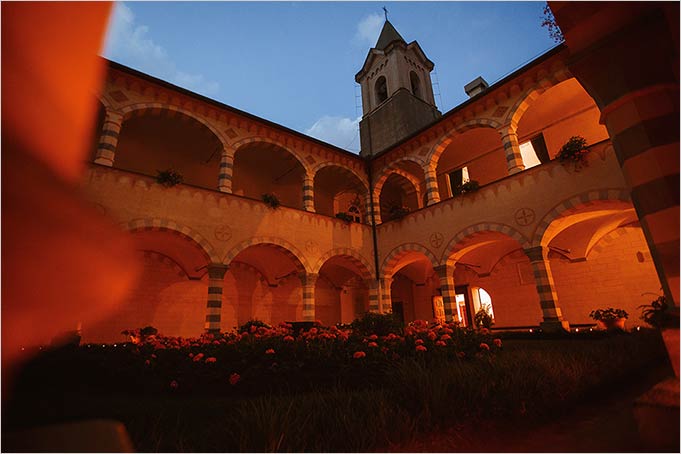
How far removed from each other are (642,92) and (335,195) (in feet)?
47.7

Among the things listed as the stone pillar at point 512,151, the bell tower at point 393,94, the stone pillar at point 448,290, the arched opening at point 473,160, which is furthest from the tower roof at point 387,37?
the stone pillar at point 448,290

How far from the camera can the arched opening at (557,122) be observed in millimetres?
10820

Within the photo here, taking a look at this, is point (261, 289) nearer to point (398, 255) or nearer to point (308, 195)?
point (308, 195)

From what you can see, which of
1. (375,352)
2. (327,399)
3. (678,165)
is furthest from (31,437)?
(375,352)

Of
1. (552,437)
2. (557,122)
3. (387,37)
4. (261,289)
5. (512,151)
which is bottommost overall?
(552,437)

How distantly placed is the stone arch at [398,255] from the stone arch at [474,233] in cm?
52

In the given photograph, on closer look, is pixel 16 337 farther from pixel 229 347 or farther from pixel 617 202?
pixel 617 202

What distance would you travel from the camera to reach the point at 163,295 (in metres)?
11.8

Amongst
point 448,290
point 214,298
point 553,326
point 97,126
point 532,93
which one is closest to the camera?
point 553,326

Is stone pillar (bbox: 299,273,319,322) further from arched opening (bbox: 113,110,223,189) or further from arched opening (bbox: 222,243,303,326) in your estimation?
arched opening (bbox: 113,110,223,189)

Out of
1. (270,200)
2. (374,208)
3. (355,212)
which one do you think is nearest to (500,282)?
(374,208)

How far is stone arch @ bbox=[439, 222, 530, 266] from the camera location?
9.44 metres

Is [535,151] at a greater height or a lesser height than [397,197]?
lesser

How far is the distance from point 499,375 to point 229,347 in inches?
157
